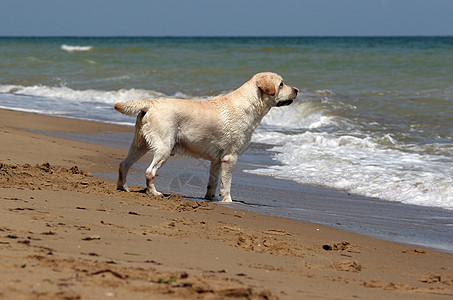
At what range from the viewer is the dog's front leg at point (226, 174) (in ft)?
26.9

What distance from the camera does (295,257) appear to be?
17.3ft

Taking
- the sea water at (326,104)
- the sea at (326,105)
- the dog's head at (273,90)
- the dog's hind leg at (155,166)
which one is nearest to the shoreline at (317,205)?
the sea at (326,105)

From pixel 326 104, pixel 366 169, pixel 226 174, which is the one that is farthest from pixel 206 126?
pixel 326 104

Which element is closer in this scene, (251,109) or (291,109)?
(251,109)

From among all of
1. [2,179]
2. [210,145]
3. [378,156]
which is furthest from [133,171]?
[378,156]

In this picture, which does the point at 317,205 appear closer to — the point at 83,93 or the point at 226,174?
the point at 226,174

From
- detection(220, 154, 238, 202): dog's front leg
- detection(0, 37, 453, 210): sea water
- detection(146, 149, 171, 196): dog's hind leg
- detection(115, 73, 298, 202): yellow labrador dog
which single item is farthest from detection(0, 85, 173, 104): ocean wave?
detection(146, 149, 171, 196): dog's hind leg

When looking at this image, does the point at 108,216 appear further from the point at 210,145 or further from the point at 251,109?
the point at 251,109

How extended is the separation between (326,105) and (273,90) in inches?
442

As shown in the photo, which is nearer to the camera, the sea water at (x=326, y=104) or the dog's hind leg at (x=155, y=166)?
the dog's hind leg at (x=155, y=166)

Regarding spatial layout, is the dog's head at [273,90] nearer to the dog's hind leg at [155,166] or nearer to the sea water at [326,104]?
the dog's hind leg at [155,166]

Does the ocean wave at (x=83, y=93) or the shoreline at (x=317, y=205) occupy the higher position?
the shoreline at (x=317, y=205)

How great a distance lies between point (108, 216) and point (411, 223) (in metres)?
3.60

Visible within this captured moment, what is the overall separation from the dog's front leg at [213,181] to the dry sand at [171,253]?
2.03 feet
